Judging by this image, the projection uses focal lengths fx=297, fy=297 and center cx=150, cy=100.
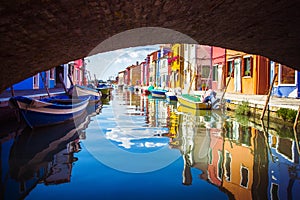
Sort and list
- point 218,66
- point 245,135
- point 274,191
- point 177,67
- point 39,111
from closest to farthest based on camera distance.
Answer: point 274,191, point 245,135, point 39,111, point 218,66, point 177,67

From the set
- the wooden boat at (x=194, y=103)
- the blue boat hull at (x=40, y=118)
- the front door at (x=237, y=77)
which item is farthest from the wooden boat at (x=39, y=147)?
the front door at (x=237, y=77)

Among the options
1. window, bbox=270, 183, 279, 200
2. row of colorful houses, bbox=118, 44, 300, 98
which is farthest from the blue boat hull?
row of colorful houses, bbox=118, 44, 300, 98

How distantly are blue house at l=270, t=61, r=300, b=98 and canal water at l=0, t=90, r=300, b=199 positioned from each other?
4.15 m

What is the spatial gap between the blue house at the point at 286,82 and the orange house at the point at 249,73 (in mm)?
1524

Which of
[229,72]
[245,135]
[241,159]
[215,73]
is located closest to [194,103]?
[229,72]

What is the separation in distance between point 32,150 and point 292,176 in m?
5.75

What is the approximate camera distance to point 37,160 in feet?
21.0

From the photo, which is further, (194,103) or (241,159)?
(194,103)

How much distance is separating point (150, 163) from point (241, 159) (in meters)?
2.01

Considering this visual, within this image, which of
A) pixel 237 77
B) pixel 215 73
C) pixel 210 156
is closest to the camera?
pixel 210 156

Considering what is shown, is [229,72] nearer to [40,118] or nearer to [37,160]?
[40,118]

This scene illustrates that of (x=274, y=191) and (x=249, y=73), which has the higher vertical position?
(x=249, y=73)

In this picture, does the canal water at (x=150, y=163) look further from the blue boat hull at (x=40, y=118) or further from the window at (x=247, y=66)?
the window at (x=247, y=66)

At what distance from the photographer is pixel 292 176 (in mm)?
5383
